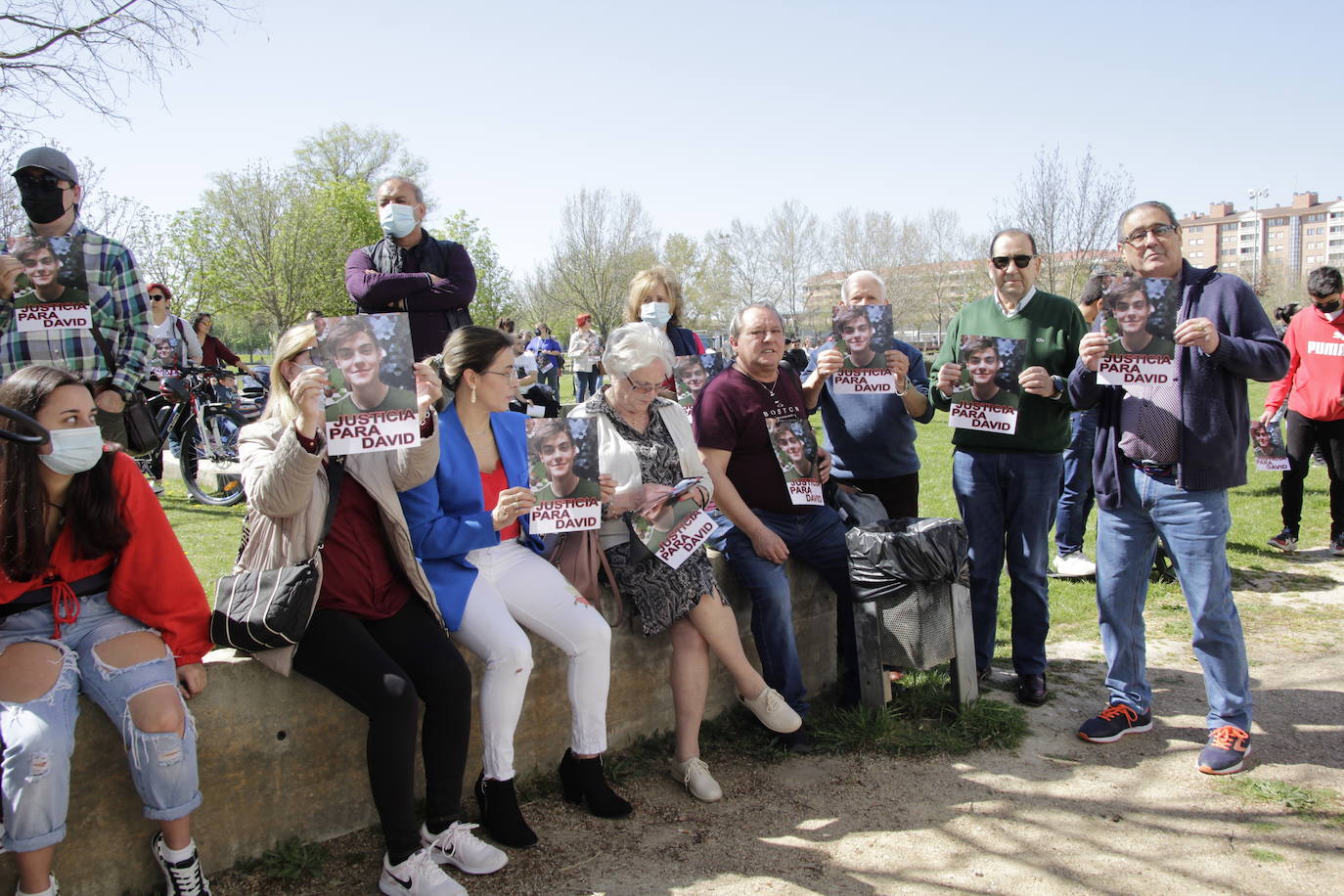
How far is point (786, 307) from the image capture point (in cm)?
4672

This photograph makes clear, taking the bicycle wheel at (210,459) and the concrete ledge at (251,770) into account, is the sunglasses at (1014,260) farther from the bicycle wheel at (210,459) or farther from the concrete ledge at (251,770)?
the bicycle wheel at (210,459)

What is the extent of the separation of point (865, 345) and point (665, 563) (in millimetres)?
1478

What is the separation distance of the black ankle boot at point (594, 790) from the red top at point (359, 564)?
0.93m

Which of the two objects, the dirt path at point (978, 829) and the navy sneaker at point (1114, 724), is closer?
→ the dirt path at point (978, 829)

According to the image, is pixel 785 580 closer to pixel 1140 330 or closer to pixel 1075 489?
pixel 1140 330

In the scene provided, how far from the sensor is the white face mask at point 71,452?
2.71 metres

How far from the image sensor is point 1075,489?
703 centimetres

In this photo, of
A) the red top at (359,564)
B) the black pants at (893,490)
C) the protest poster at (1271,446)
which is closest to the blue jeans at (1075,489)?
the protest poster at (1271,446)

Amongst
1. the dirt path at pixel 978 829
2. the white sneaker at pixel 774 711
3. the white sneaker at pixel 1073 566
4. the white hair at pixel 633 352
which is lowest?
the dirt path at pixel 978 829

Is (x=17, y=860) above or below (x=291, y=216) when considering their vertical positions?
below

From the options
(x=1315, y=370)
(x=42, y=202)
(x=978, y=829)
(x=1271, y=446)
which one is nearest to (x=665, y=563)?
(x=978, y=829)

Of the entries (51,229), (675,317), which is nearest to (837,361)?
(675,317)

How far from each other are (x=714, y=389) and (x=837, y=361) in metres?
0.63

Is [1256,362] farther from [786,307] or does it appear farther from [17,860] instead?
[786,307]
